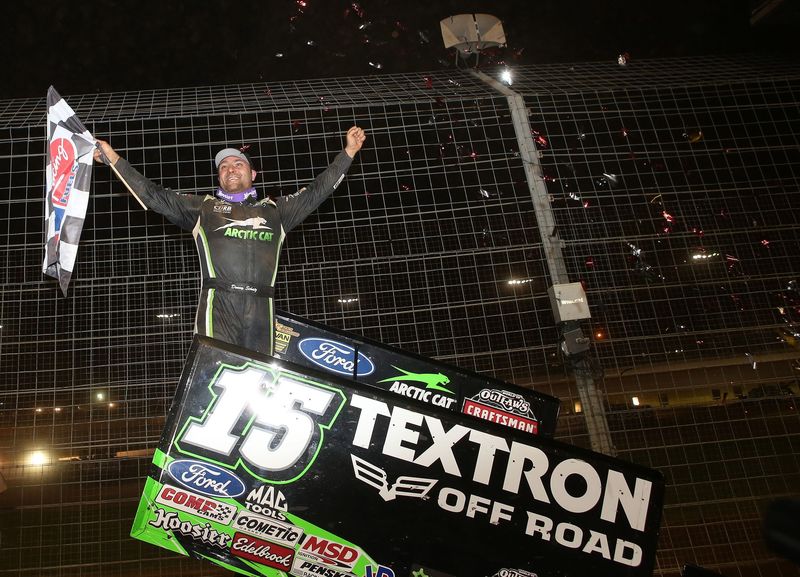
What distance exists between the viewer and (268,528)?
6.51ft

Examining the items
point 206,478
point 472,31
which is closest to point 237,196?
point 206,478

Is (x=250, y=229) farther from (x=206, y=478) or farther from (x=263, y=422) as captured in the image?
(x=206, y=478)

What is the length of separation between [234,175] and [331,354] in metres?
1.03

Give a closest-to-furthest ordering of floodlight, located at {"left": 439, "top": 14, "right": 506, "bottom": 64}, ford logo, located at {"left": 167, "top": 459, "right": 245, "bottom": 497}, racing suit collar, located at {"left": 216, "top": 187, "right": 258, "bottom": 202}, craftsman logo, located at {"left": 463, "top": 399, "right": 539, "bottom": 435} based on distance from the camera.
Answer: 1. ford logo, located at {"left": 167, "top": 459, "right": 245, "bottom": 497}
2. racing suit collar, located at {"left": 216, "top": 187, "right": 258, "bottom": 202}
3. craftsman logo, located at {"left": 463, "top": 399, "right": 539, "bottom": 435}
4. floodlight, located at {"left": 439, "top": 14, "right": 506, "bottom": 64}

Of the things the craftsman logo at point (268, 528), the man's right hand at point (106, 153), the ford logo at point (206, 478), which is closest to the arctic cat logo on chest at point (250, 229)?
the man's right hand at point (106, 153)

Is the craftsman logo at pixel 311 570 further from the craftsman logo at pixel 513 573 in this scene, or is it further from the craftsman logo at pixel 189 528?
the craftsman logo at pixel 513 573

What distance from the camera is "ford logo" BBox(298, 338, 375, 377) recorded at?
128 inches

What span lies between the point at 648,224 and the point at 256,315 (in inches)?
160

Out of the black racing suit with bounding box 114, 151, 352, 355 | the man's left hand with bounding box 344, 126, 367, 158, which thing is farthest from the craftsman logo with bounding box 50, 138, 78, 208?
the man's left hand with bounding box 344, 126, 367, 158

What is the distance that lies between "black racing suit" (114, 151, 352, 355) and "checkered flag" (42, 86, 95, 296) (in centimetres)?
17

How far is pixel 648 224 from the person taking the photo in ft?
18.4

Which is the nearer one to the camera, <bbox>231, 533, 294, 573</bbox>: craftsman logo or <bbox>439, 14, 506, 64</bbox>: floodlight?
<bbox>231, 533, 294, 573</bbox>: craftsman logo

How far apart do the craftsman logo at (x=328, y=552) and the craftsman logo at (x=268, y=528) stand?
40mm

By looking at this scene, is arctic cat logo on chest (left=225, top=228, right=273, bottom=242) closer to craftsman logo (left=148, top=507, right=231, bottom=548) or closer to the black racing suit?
the black racing suit
